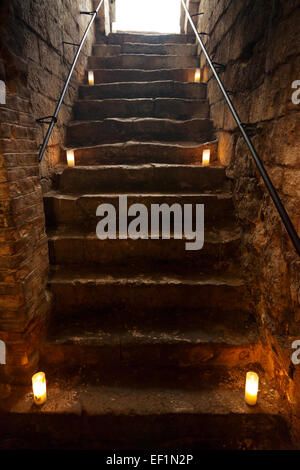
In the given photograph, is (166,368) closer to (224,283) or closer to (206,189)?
(224,283)

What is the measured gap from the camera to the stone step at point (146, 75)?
13.1ft

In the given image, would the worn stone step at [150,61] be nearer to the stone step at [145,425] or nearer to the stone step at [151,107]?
the stone step at [151,107]

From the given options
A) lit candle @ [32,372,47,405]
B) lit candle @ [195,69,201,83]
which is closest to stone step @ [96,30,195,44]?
lit candle @ [195,69,201,83]

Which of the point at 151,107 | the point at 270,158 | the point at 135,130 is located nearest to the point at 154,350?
the point at 270,158

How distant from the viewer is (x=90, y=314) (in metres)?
2.21

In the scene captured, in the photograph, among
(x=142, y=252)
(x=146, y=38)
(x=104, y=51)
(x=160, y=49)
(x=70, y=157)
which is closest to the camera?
(x=142, y=252)

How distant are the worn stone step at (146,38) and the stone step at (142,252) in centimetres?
422

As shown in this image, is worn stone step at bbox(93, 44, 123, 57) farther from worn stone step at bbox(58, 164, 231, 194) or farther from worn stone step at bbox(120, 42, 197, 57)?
worn stone step at bbox(58, 164, 231, 194)

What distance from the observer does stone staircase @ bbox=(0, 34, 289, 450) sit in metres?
1.68

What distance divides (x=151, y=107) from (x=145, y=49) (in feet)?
5.64

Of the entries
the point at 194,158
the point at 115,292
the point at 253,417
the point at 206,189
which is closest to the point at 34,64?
the point at 194,158

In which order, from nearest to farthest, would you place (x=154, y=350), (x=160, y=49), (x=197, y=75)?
(x=154, y=350), (x=197, y=75), (x=160, y=49)

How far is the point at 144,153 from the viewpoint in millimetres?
3080

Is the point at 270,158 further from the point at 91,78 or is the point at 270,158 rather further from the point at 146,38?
the point at 146,38
